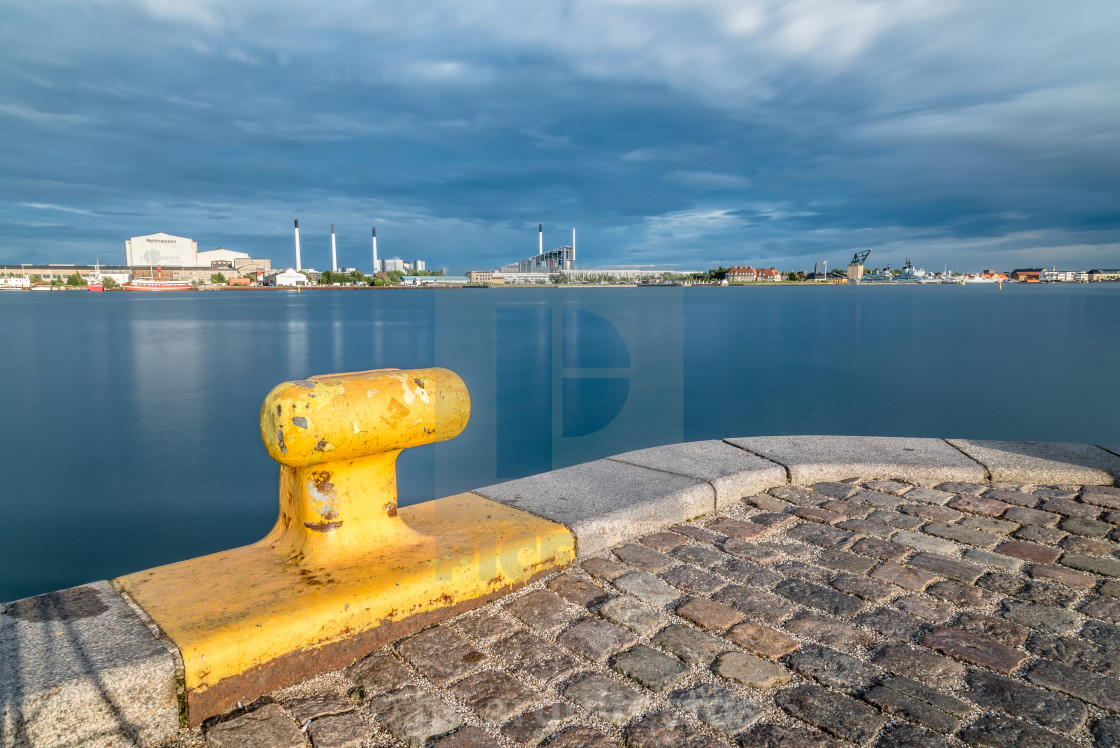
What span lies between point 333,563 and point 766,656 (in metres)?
1.44

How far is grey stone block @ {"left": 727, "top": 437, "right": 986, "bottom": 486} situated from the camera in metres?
3.59

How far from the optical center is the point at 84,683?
151 centimetres

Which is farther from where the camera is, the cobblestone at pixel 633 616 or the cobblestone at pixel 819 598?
the cobblestone at pixel 819 598

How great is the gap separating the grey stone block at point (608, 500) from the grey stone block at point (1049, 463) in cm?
192

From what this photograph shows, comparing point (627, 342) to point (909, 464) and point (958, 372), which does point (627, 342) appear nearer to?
point (958, 372)

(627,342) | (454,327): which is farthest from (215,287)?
(627,342)

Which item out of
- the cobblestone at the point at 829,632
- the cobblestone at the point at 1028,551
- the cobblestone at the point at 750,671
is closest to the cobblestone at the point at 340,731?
the cobblestone at the point at 750,671

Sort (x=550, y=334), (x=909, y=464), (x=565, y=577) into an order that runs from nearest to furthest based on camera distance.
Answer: (x=565, y=577) < (x=909, y=464) < (x=550, y=334)

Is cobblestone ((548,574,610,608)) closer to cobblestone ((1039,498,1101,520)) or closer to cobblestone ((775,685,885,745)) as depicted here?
cobblestone ((775,685,885,745))

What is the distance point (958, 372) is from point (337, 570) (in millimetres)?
16487

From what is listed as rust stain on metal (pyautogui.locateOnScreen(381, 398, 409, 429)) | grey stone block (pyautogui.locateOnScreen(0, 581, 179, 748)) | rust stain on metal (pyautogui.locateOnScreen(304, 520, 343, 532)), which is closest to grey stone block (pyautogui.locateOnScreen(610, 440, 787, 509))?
rust stain on metal (pyautogui.locateOnScreen(381, 398, 409, 429))

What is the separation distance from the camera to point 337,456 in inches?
80.8

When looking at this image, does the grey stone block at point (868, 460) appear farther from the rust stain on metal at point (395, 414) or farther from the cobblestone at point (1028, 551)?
the rust stain on metal at point (395, 414)

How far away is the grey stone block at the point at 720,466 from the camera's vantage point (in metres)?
3.21
